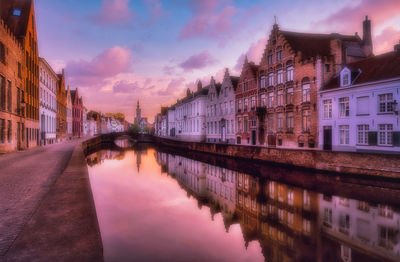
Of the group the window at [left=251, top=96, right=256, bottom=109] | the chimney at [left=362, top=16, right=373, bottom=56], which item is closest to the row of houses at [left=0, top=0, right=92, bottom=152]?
the window at [left=251, top=96, right=256, bottom=109]

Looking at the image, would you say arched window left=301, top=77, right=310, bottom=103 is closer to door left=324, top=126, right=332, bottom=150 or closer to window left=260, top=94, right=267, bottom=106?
door left=324, top=126, right=332, bottom=150

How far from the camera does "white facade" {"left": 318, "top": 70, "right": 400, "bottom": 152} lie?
1820cm

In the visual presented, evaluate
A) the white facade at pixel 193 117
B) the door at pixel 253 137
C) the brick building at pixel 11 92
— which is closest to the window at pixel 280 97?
the door at pixel 253 137

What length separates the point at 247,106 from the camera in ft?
114

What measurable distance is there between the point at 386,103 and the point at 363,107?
1833 millimetres

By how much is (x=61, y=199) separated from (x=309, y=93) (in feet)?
78.0

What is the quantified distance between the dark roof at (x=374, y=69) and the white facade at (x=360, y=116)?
53 cm

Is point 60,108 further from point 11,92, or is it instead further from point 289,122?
point 289,122

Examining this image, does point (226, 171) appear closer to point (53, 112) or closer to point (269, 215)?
point (269, 215)

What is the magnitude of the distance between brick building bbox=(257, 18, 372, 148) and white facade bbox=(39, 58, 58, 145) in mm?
27643

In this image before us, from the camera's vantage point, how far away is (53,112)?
41.5m

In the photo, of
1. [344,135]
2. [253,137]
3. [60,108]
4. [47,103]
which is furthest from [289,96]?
[60,108]

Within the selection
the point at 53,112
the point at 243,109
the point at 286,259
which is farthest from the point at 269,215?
the point at 53,112

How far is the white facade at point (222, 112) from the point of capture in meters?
38.4
